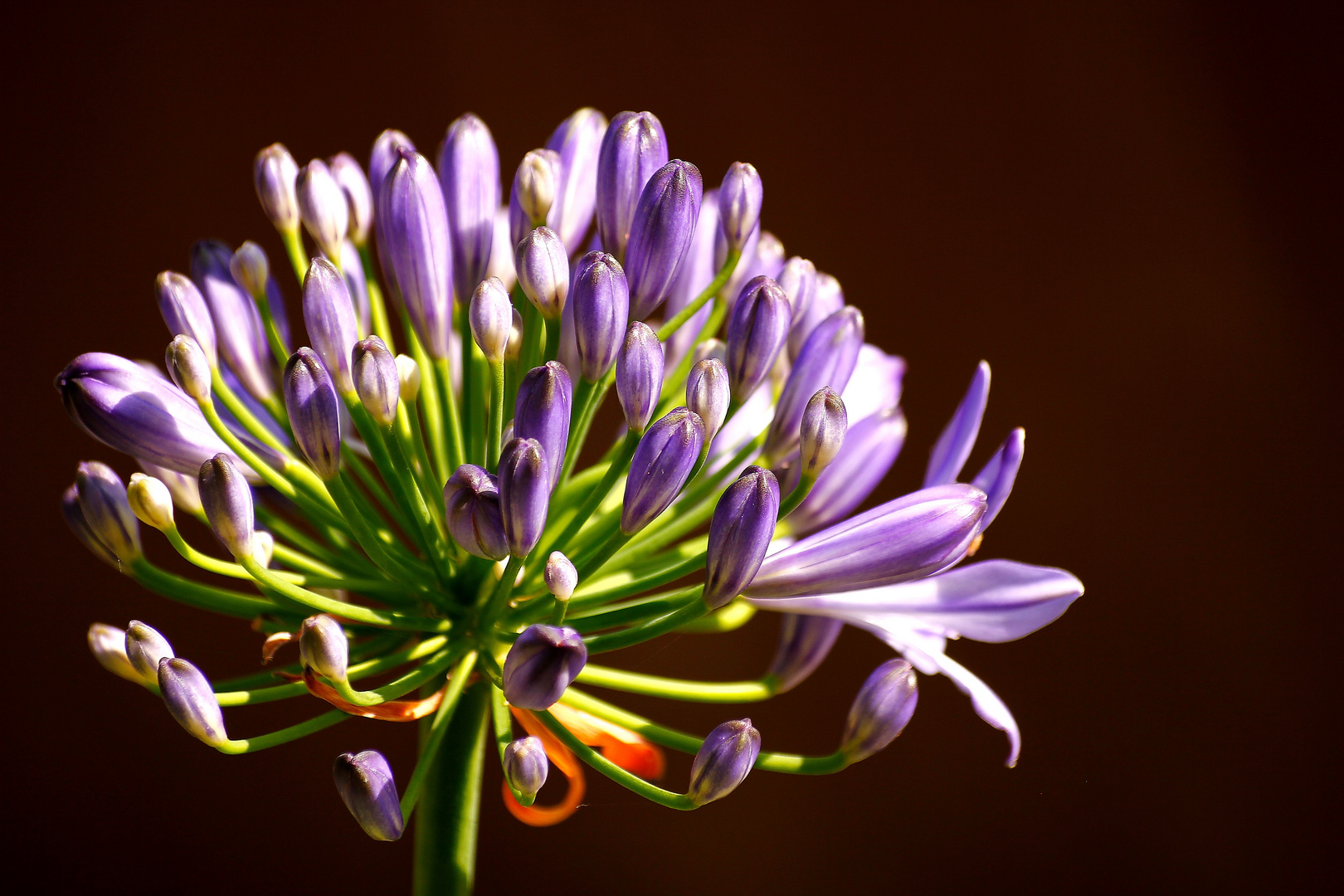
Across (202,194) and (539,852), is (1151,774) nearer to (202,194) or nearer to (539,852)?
(539,852)

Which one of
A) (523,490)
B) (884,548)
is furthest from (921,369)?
(523,490)

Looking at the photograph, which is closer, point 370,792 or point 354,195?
point 370,792

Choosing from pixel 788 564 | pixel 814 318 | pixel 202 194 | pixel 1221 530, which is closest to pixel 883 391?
pixel 814 318

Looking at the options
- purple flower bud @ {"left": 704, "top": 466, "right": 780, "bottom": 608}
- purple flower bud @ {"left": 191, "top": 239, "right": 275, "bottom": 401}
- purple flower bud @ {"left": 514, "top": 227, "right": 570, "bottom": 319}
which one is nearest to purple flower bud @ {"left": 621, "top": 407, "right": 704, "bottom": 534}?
purple flower bud @ {"left": 704, "top": 466, "right": 780, "bottom": 608}

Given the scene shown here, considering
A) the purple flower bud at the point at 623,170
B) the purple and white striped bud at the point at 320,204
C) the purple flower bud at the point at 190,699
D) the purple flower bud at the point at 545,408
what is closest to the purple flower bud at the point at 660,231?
the purple flower bud at the point at 623,170

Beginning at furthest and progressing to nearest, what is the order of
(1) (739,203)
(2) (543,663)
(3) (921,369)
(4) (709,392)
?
(3) (921,369), (1) (739,203), (4) (709,392), (2) (543,663)

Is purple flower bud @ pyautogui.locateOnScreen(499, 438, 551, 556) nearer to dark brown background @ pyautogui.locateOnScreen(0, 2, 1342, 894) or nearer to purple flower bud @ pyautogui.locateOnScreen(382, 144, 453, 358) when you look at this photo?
purple flower bud @ pyautogui.locateOnScreen(382, 144, 453, 358)

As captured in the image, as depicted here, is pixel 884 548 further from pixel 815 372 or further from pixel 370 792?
pixel 370 792
